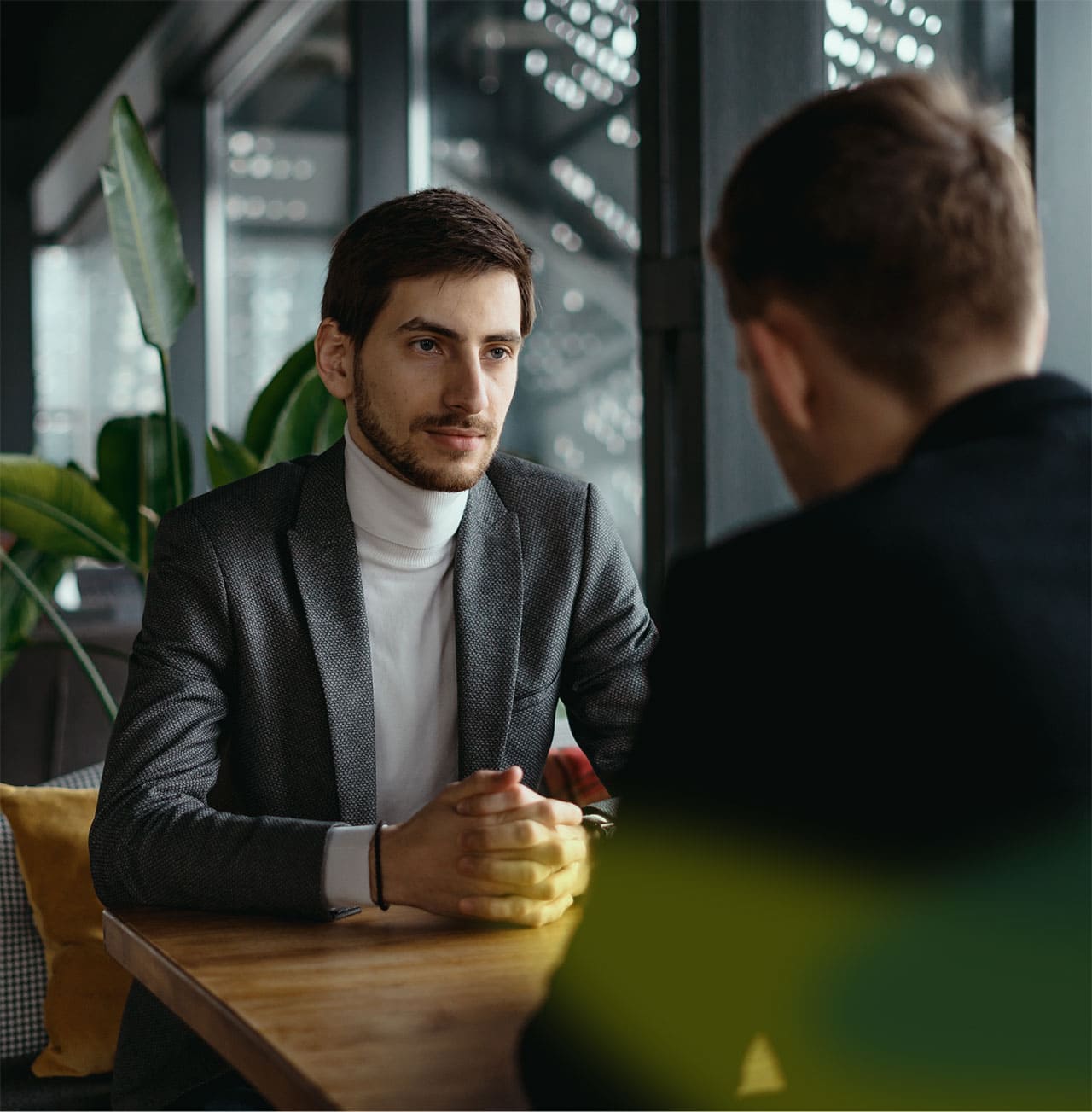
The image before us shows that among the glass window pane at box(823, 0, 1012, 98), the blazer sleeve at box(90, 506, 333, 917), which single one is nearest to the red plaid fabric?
the blazer sleeve at box(90, 506, 333, 917)

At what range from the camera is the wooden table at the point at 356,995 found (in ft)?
2.85

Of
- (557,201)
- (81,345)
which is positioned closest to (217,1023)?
(557,201)

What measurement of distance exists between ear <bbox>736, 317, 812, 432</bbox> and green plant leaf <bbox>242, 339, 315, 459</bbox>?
2003 mm

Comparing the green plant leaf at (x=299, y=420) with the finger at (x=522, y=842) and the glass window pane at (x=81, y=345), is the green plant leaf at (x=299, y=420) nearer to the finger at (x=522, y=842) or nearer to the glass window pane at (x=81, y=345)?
the finger at (x=522, y=842)

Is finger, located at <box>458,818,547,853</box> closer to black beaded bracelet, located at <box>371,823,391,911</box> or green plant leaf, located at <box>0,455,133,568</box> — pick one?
black beaded bracelet, located at <box>371,823,391,911</box>

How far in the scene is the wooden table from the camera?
869mm

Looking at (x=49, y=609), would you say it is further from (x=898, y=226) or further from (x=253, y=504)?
(x=898, y=226)

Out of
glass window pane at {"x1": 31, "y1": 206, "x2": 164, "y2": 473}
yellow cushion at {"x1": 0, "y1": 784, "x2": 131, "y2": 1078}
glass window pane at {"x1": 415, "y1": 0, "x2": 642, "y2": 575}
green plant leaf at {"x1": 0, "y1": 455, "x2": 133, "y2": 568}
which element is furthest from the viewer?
glass window pane at {"x1": 31, "y1": 206, "x2": 164, "y2": 473}

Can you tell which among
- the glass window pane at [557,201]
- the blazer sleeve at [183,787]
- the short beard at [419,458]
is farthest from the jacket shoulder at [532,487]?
the glass window pane at [557,201]

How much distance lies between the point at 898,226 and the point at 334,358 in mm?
1067

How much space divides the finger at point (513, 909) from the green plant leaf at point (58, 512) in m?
1.79

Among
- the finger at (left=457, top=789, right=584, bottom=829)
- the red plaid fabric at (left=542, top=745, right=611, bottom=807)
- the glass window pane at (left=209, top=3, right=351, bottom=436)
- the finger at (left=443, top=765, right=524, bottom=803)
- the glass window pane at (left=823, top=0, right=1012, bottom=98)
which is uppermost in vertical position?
the glass window pane at (left=209, top=3, right=351, bottom=436)

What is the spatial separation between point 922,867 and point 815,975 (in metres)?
0.08

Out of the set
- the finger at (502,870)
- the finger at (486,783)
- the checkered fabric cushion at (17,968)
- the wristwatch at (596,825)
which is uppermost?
the finger at (486,783)
